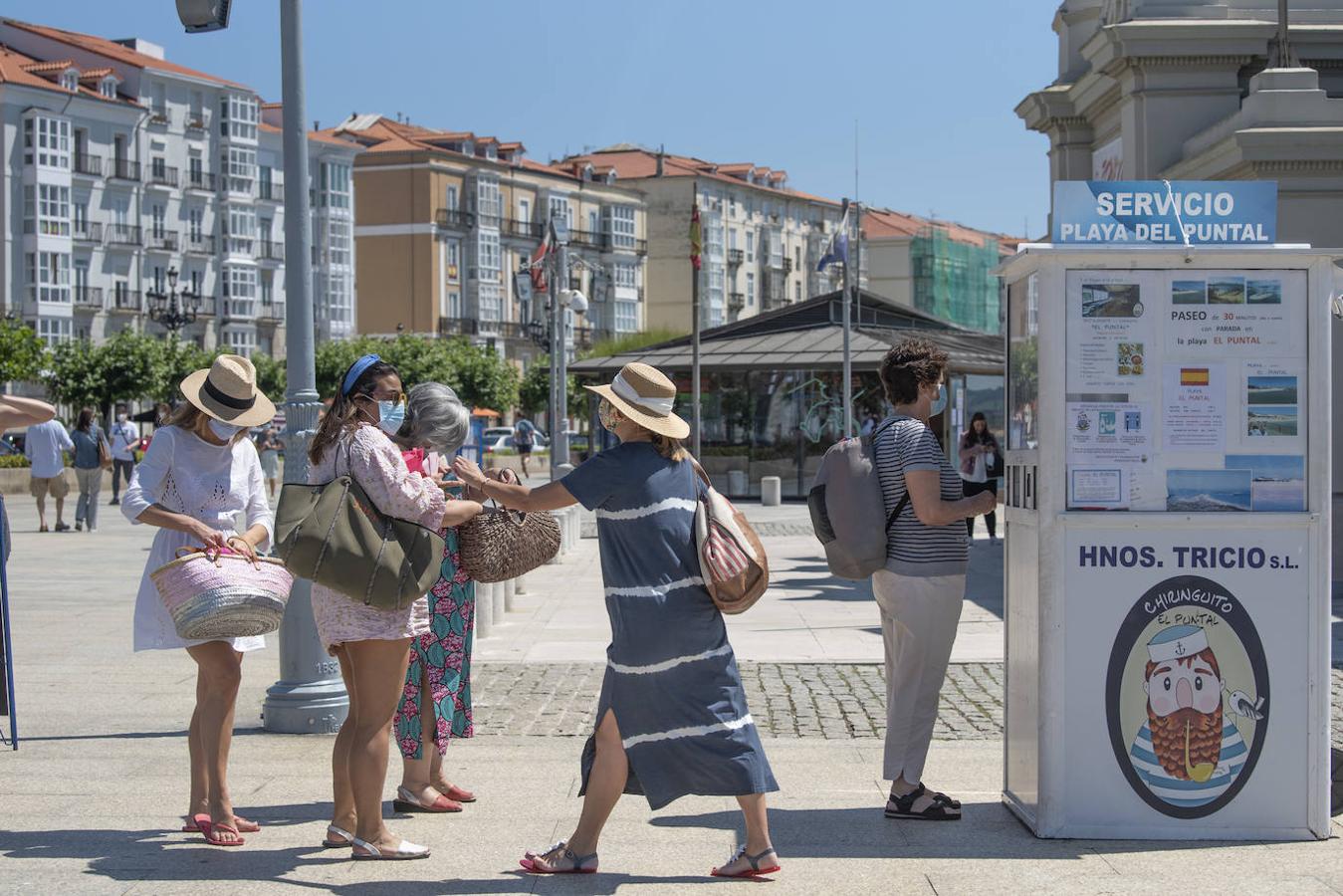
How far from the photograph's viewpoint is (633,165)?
12250cm

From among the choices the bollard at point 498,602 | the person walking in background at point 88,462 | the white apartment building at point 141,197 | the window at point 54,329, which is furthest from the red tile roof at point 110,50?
the bollard at point 498,602

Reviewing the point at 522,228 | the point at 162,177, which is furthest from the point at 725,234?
the point at 162,177

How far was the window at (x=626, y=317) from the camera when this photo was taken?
114938 millimetres

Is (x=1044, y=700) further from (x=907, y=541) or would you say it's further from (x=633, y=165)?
(x=633, y=165)

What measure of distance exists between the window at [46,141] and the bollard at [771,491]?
2098 inches

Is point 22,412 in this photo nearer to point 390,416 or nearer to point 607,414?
point 390,416

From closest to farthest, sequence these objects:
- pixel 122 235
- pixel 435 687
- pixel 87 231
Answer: pixel 435 687, pixel 87 231, pixel 122 235

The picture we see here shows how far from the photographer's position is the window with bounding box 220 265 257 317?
87.1 m

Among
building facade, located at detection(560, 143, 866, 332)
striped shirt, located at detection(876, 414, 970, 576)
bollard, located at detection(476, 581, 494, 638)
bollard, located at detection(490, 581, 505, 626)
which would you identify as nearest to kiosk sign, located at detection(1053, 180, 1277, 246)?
striped shirt, located at detection(876, 414, 970, 576)

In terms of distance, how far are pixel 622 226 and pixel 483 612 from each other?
104 m

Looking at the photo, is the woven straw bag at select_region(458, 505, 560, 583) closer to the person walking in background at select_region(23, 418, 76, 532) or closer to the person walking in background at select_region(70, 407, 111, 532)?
the person walking in background at select_region(23, 418, 76, 532)

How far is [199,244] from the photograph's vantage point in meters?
85.8

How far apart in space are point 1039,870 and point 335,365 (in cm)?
7667

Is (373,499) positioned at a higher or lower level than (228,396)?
lower
